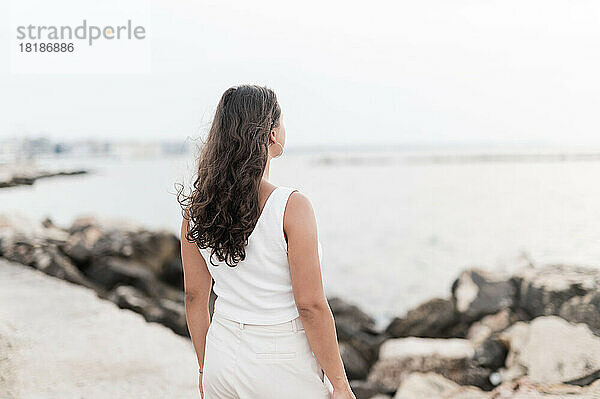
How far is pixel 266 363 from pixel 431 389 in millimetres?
2114

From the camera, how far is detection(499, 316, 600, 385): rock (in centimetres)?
307

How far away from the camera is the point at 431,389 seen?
3129mm

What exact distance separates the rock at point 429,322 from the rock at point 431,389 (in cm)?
104

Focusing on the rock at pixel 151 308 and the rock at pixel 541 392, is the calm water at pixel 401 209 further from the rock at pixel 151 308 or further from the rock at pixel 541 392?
the rock at pixel 541 392

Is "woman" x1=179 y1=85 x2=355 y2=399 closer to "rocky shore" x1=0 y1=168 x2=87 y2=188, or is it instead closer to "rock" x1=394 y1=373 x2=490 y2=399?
"rock" x1=394 y1=373 x2=490 y2=399

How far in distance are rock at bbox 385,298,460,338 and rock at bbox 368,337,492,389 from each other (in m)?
0.56

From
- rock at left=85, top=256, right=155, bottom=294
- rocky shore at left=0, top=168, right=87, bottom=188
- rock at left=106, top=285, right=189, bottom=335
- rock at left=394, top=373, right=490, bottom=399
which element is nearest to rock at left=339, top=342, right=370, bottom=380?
rock at left=394, top=373, right=490, bottom=399

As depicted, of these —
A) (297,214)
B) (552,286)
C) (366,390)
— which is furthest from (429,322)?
(297,214)

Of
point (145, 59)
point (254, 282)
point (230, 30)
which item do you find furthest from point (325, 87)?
point (254, 282)

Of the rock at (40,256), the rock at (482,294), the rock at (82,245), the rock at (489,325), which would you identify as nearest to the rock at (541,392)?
the rock at (489,325)

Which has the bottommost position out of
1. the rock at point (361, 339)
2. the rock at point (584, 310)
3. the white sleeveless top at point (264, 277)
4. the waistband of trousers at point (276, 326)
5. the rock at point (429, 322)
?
the rock at point (361, 339)

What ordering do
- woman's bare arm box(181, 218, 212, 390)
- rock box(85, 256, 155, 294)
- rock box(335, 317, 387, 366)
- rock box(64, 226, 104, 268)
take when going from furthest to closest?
rock box(64, 226, 104, 268)
rock box(85, 256, 155, 294)
rock box(335, 317, 387, 366)
woman's bare arm box(181, 218, 212, 390)

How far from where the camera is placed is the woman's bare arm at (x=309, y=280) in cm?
115

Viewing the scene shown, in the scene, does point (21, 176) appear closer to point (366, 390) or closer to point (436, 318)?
point (366, 390)
